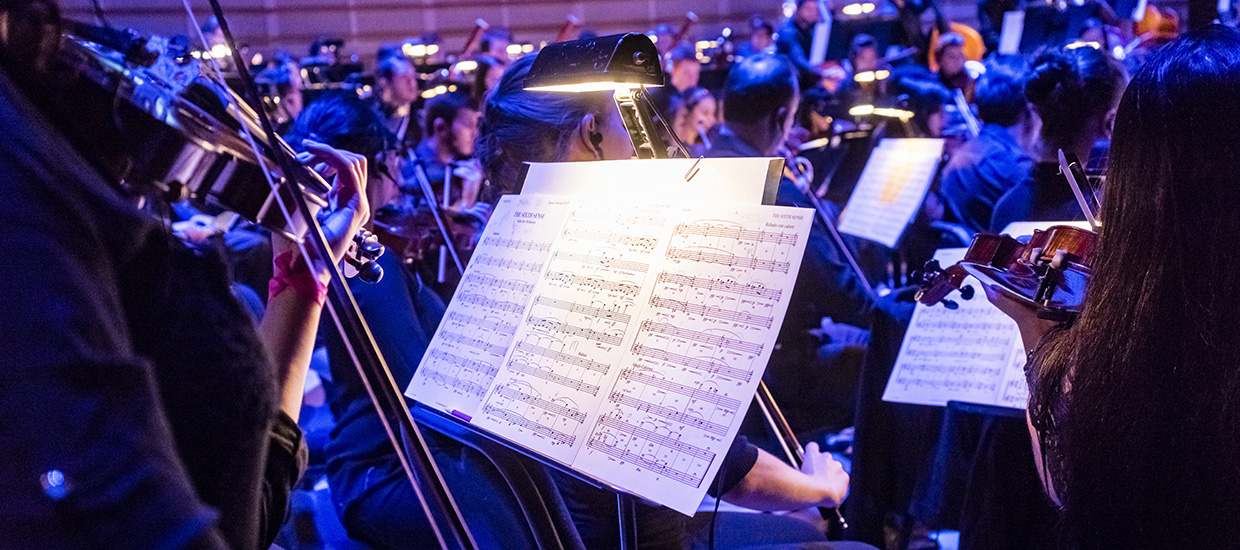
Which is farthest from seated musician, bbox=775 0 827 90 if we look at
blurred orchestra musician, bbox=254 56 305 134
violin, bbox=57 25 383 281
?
violin, bbox=57 25 383 281

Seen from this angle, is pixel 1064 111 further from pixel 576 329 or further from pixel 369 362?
pixel 369 362

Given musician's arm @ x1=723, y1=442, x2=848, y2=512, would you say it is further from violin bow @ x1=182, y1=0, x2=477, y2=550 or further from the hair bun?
the hair bun

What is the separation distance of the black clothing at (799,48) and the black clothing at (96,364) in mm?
6224

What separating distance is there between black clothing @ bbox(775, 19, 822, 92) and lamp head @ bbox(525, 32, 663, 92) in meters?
5.29

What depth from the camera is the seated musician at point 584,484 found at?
5.19 feet

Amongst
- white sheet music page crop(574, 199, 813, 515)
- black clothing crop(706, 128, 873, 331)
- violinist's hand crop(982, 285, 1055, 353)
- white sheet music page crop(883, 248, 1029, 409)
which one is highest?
white sheet music page crop(574, 199, 813, 515)

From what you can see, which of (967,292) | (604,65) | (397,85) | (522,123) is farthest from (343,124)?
(397,85)

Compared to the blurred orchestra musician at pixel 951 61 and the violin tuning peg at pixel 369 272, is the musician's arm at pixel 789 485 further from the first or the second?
the blurred orchestra musician at pixel 951 61

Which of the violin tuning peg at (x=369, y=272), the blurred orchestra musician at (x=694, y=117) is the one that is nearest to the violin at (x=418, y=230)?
the violin tuning peg at (x=369, y=272)

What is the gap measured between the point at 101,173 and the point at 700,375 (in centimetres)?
74

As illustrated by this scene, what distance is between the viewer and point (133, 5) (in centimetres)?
119

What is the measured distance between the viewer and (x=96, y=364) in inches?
28.7

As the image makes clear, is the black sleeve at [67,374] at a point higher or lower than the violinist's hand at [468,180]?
higher

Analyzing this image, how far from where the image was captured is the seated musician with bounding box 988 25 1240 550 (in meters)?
1.07
